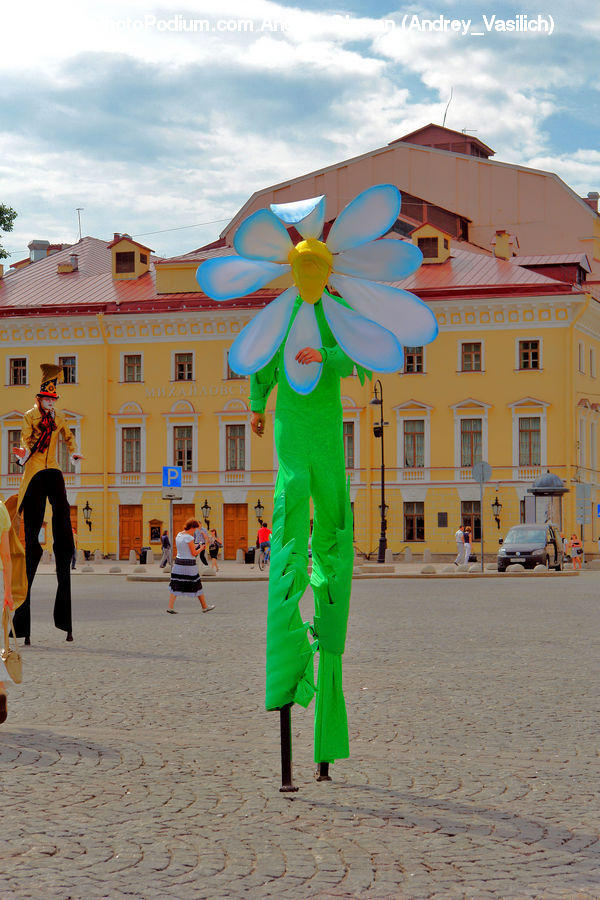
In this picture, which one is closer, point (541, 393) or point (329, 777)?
point (329, 777)

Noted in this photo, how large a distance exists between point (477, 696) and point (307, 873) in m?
5.03

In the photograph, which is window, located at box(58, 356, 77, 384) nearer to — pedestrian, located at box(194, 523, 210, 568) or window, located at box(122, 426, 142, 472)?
window, located at box(122, 426, 142, 472)

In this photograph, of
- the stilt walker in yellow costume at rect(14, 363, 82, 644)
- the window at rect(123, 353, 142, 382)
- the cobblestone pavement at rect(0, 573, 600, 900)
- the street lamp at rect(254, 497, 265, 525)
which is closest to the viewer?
the cobblestone pavement at rect(0, 573, 600, 900)

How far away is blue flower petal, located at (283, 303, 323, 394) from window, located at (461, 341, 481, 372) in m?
48.3

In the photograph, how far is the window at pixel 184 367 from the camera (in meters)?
57.1

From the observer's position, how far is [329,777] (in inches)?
248

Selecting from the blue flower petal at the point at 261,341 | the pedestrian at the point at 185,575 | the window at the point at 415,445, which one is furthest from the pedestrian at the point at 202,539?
the blue flower petal at the point at 261,341

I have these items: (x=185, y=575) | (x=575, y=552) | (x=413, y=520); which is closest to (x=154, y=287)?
(x=413, y=520)

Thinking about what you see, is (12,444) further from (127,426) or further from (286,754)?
(286,754)

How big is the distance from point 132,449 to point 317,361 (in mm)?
51657

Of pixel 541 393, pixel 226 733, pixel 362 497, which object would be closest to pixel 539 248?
pixel 541 393

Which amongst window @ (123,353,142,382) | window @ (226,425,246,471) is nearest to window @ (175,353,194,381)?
window @ (123,353,142,382)

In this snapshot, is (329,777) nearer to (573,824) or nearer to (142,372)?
(573,824)

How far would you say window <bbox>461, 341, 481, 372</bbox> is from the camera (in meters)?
54.2
